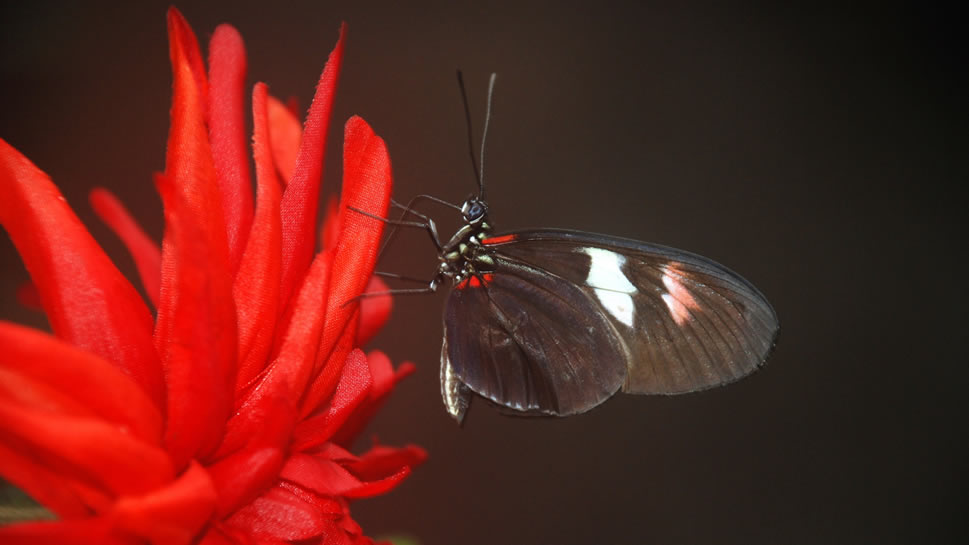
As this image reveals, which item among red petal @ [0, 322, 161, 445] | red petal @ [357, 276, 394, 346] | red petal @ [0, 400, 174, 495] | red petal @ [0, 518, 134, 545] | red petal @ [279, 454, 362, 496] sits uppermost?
red petal @ [357, 276, 394, 346]

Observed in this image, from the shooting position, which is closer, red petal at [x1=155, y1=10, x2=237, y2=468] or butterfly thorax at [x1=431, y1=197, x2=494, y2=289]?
red petal at [x1=155, y1=10, x2=237, y2=468]

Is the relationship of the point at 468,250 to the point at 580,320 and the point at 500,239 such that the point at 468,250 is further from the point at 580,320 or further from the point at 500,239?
the point at 580,320

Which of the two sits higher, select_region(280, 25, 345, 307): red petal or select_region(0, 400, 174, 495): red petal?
select_region(280, 25, 345, 307): red petal

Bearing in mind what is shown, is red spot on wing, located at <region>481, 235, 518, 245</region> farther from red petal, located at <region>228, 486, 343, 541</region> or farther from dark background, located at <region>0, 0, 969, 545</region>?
dark background, located at <region>0, 0, 969, 545</region>

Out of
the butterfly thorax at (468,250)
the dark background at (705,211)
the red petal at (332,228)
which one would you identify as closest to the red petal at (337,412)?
the red petal at (332,228)

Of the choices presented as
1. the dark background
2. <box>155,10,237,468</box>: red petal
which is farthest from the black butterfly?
the dark background

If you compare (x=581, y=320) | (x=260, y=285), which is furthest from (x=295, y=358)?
(x=581, y=320)

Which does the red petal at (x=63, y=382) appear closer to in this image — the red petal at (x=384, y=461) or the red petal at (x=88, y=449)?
the red petal at (x=88, y=449)

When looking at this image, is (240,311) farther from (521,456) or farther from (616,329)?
(521,456)
